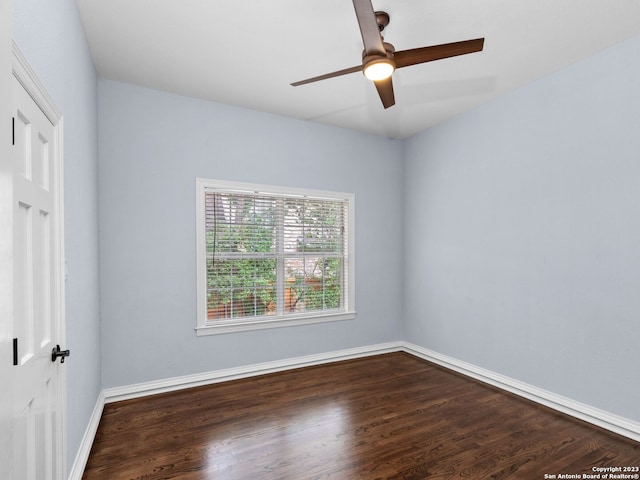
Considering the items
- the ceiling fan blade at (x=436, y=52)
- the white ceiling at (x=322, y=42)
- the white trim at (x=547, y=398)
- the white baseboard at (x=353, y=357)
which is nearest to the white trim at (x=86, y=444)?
the white baseboard at (x=353, y=357)

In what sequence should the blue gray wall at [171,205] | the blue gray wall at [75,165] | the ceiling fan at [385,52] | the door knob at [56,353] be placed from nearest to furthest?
the blue gray wall at [75,165]
the door knob at [56,353]
the ceiling fan at [385,52]
the blue gray wall at [171,205]

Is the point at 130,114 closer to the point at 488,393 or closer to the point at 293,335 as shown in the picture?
the point at 293,335

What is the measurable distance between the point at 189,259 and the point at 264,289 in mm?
877

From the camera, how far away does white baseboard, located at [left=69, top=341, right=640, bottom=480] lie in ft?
8.38

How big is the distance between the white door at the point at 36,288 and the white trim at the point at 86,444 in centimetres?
31

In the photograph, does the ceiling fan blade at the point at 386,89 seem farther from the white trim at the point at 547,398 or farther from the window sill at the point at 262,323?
the white trim at the point at 547,398

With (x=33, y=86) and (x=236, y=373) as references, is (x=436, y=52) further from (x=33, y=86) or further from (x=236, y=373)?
(x=236, y=373)

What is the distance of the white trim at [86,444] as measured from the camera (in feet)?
6.74

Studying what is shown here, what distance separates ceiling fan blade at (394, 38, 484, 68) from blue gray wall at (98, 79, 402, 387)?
210cm

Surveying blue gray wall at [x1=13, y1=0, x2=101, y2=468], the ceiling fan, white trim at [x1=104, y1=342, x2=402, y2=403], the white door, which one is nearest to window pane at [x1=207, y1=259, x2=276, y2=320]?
white trim at [x1=104, y1=342, x2=402, y2=403]

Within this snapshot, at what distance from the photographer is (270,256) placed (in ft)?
13.1

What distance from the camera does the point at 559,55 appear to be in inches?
112

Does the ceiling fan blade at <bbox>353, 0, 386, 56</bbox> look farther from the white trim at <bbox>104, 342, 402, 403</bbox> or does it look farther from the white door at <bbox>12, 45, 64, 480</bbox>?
the white trim at <bbox>104, 342, 402, 403</bbox>

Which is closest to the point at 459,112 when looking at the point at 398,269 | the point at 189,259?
the point at 398,269
